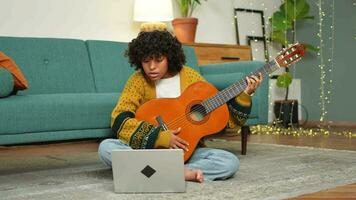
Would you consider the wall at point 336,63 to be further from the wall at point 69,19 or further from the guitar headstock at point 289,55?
the guitar headstock at point 289,55

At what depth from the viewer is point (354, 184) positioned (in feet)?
6.37

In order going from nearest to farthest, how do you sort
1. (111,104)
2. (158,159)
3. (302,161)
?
(158,159) < (111,104) < (302,161)

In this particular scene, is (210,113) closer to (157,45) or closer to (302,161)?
(157,45)

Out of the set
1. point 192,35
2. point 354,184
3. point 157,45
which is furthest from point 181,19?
point 354,184

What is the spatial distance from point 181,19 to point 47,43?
1.54m

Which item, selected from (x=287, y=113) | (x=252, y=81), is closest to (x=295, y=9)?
(x=287, y=113)

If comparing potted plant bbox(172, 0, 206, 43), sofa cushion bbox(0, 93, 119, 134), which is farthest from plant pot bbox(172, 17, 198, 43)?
sofa cushion bbox(0, 93, 119, 134)

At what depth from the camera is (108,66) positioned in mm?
3039

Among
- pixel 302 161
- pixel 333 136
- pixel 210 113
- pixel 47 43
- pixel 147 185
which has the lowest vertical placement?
pixel 333 136

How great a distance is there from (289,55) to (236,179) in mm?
552

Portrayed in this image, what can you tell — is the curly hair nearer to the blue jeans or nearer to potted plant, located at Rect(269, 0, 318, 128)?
the blue jeans

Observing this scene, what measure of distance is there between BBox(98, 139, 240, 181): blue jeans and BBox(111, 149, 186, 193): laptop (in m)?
0.27

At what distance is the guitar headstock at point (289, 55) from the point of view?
6.80 ft

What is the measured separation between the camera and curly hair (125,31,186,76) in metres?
1.98
